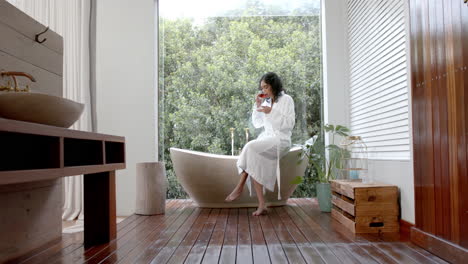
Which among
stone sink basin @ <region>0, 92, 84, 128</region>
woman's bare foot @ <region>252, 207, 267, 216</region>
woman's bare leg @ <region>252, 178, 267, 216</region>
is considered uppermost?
stone sink basin @ <region>0, 92, 84, 128</region>

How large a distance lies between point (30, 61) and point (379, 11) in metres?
2.67

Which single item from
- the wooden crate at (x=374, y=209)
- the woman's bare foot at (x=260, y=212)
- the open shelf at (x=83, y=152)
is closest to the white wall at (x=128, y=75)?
the woman's bare foot at (x=260, y=212)

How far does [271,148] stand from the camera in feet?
12.5

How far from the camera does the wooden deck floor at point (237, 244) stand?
2107mm

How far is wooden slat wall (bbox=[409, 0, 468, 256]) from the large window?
219 cm

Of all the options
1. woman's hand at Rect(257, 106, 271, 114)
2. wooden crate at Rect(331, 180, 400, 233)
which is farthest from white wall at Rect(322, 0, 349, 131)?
wooden crate at Rect(331, 180, 400, 233)

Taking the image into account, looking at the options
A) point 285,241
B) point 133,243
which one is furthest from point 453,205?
point 133,243

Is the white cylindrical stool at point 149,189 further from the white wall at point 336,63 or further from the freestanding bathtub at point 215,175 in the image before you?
the white wall at point 336,63

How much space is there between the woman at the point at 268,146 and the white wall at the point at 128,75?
101 cm

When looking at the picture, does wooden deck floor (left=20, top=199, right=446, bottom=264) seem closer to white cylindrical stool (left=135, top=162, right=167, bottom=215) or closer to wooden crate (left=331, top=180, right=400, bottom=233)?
wooden crate (left=331, top=180, right=400, bottom=233)

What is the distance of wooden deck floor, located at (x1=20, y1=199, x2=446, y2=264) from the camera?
6.91ft

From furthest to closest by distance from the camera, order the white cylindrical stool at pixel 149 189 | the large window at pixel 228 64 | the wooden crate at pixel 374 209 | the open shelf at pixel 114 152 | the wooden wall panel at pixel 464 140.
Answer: the large window at pixel 228 64, the white cylindrical stool at pixel 149 189, the wooden crate at pixel 374 209, the open shelf at pixel 114 152, the wooden wall panel at pixel 464 140

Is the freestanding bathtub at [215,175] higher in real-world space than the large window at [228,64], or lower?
lower

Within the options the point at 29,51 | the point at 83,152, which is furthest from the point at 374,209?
the point at 29,51
